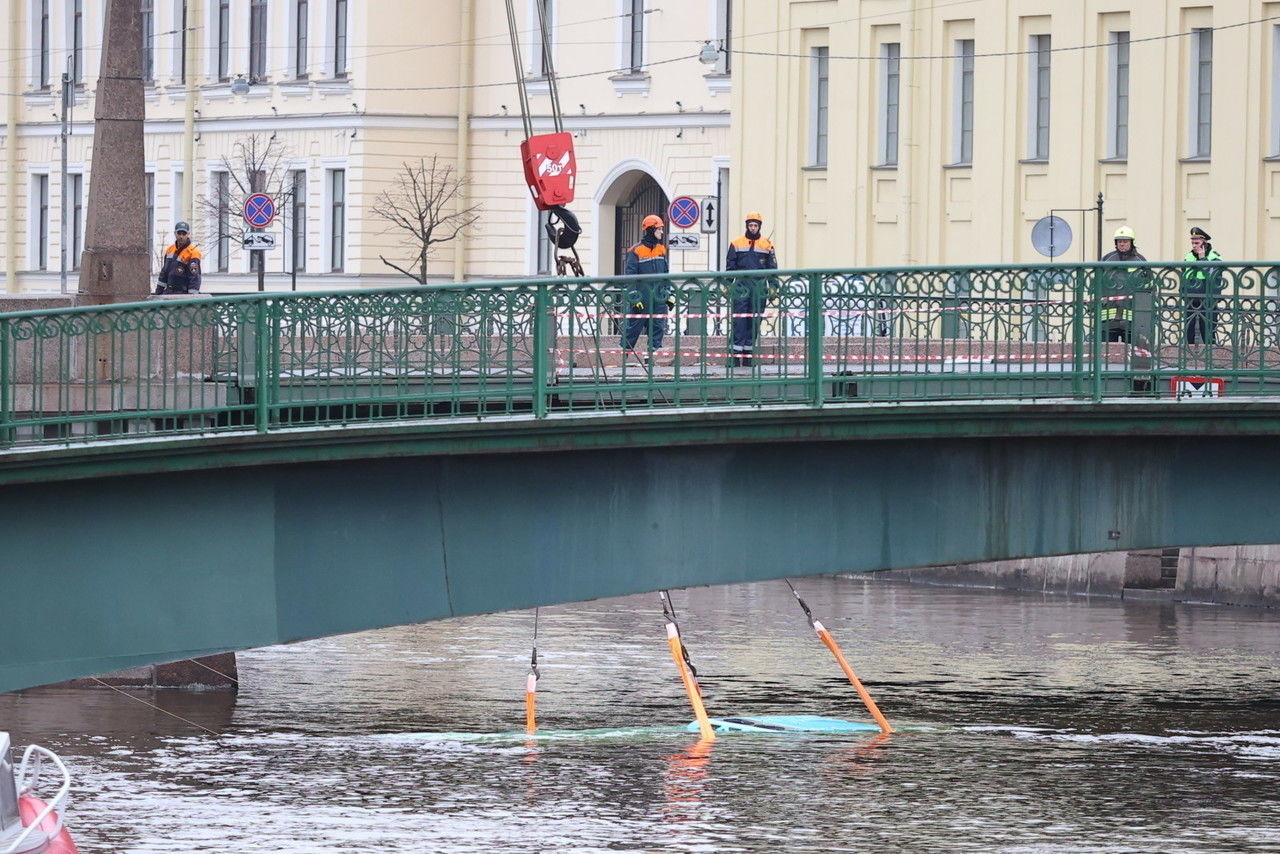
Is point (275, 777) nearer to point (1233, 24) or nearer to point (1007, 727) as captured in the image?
point (1007, 727)

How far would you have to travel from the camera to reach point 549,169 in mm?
27047

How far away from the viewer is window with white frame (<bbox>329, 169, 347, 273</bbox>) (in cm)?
5719

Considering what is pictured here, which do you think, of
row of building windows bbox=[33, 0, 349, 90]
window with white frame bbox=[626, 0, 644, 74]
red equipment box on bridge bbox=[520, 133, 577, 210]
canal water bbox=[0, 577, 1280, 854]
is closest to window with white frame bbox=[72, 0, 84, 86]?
row of building windows bbox=[33, 0, 349, 90]

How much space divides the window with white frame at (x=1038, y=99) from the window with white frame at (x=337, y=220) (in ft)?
59.6

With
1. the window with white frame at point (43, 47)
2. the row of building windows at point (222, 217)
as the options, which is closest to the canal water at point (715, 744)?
the row of building windows at point (222, 217)

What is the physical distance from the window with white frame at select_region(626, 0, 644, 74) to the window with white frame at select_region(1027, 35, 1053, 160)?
10.9 m

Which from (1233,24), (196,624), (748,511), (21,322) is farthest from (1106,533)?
(1233,24)

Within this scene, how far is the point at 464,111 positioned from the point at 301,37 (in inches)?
170

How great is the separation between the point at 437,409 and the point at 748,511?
1.98m

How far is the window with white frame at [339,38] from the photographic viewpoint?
187 feet

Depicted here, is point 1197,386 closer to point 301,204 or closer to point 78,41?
point 301,204

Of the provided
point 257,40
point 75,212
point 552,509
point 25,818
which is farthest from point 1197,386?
point 75,212

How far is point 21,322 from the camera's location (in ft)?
58.2

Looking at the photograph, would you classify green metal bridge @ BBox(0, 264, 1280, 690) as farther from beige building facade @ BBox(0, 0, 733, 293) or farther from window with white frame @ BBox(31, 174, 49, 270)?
window with white frame @ BBox(31, 174, 49, 270)
